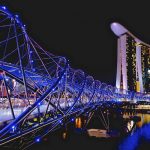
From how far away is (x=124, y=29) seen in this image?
238 ft

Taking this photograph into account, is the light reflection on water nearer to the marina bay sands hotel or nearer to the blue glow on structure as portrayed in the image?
the blue glow on structure

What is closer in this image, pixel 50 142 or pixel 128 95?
pixel 50 142

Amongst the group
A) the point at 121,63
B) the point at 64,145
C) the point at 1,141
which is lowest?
the point at 64,145

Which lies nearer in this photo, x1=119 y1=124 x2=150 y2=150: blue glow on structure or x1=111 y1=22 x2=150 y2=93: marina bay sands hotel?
x1=119 y1=124 x2=150 y2=150: blue glow on structure

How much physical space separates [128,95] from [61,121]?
44.3m

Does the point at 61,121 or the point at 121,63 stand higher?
the point at 121,63

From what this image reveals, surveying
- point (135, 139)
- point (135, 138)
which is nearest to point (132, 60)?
point (135, 138)

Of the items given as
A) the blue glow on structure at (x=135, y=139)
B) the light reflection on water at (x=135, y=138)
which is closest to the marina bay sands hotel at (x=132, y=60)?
the light reflection on water at (x=135, y=138)

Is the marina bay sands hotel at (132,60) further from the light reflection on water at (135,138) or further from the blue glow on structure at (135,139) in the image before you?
the blue glow on structure at (135,139)

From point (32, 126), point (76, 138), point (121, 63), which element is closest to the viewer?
point (32, 126)

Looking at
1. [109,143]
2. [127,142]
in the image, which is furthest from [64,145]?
[127,142]

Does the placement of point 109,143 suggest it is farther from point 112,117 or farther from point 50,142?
point 112,117

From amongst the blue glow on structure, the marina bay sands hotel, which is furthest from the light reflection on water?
the marina bay sands hotel

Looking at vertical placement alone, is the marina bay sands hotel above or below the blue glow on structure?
above
